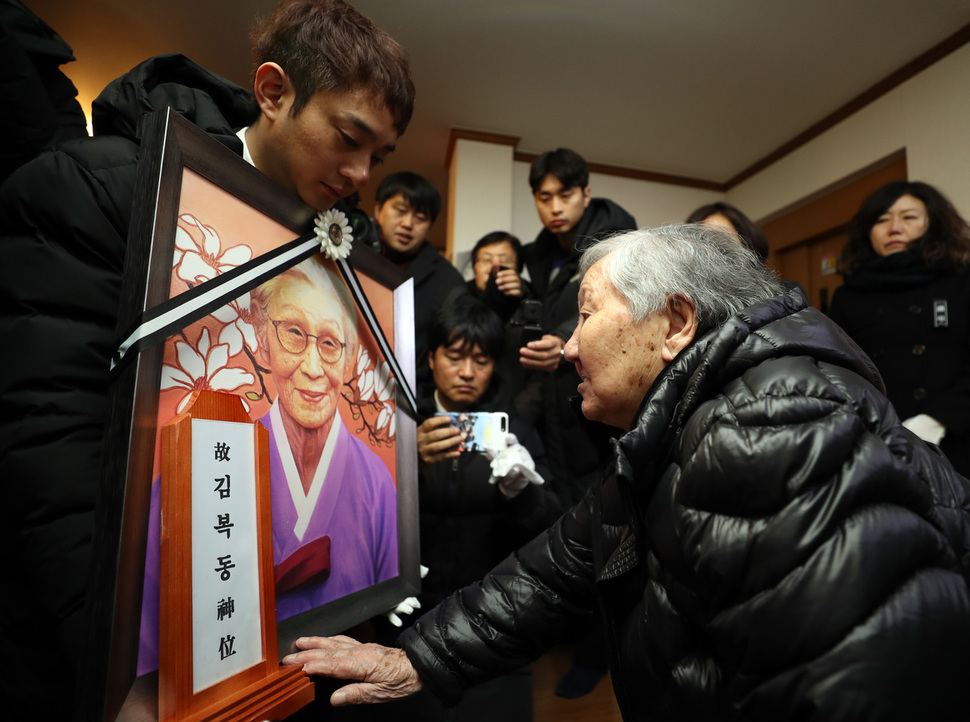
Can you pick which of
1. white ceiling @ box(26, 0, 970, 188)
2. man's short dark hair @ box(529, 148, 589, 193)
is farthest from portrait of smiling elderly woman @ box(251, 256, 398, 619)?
white ceiling @ box(26, 0, 970, 188)

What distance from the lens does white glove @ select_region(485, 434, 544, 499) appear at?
A: 151 centimetres

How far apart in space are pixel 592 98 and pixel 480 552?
134 inches

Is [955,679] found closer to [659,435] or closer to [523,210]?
[659,435]

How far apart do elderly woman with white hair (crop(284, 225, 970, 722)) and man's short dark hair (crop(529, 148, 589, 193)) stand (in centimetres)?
140

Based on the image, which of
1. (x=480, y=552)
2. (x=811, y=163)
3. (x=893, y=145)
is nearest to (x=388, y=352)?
(x=480, y=552)

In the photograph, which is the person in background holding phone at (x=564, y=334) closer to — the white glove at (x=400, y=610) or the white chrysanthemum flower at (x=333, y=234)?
the white glove at (x=400, y=610)

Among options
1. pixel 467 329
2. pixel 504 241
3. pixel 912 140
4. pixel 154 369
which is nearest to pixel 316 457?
pixel 154 369

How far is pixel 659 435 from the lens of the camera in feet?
2.70

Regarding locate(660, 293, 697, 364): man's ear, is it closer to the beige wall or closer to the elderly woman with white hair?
the elderly woman with white hair

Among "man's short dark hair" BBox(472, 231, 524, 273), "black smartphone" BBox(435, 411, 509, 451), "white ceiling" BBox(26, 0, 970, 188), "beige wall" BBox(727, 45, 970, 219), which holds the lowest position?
"black smartphone" BBox(435, 411, 509, 451)

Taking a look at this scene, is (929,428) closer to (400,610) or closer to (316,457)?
(400,610)

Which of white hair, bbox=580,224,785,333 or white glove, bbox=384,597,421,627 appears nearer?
white hair, bbox=580,224,785,333

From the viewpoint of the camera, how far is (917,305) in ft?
7.39

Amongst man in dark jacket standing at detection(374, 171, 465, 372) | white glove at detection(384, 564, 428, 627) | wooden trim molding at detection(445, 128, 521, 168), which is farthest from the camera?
wooden trim molding at detection(445, 128, 521, 168)
